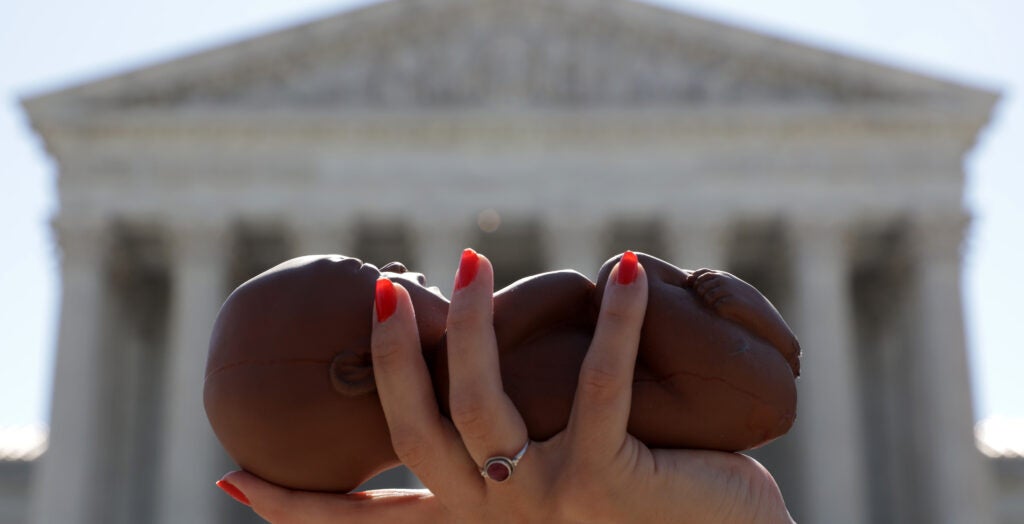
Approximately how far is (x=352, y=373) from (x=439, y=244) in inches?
1581

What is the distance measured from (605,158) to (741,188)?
4.37 m

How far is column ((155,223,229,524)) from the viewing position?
42.1 m

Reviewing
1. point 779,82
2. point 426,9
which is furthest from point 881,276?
point 426,9

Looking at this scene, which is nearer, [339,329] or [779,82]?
[339,329]

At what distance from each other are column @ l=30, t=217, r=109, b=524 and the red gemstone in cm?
4110

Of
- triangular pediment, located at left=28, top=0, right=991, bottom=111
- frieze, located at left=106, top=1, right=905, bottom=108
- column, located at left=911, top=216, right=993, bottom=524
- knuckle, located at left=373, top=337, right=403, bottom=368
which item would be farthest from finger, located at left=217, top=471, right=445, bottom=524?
frieze, located at left=106, top=1, right=905, bottom=108

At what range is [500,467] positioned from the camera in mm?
Result: 3973

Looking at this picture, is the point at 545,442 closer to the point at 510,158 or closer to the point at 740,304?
the point at 740,304

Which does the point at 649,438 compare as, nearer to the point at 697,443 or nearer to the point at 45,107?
the point at 697,443

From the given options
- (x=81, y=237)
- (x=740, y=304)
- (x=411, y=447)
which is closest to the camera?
(x=411, y=447)

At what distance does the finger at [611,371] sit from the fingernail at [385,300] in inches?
22.2

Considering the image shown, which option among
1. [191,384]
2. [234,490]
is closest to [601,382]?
[234,490]

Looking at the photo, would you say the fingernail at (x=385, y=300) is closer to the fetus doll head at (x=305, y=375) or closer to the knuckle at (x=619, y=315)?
the fetus doll head at (x=305, y=375)

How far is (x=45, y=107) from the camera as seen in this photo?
4516 cm
